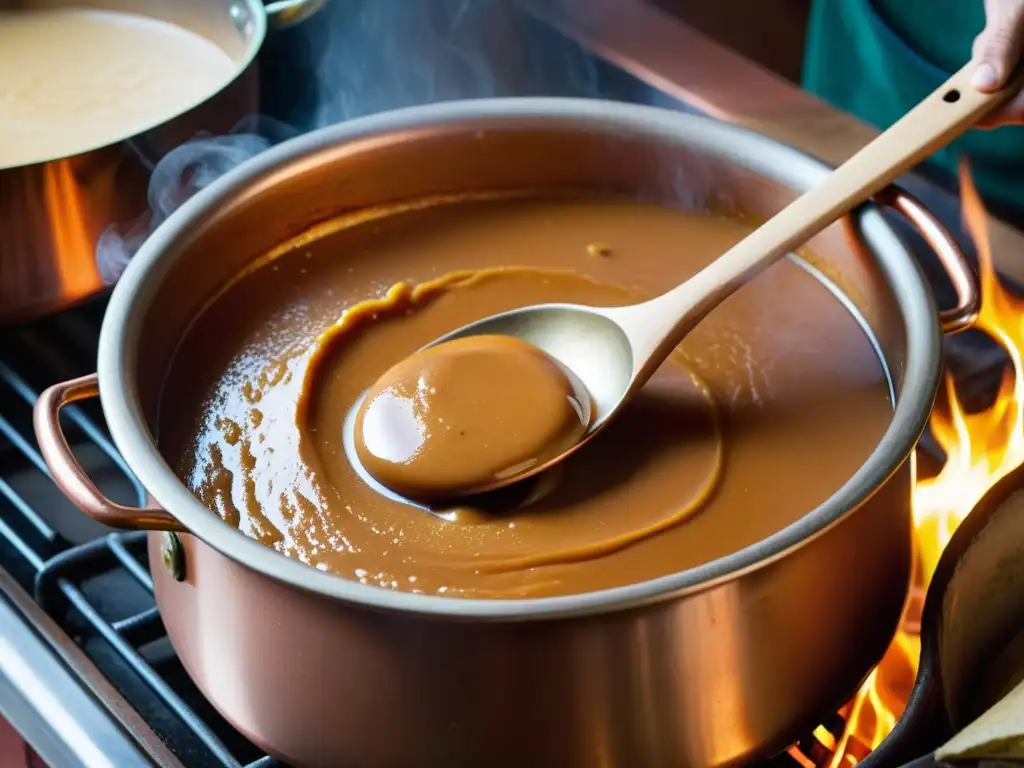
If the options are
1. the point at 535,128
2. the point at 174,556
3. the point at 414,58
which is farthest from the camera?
the point at 414,58

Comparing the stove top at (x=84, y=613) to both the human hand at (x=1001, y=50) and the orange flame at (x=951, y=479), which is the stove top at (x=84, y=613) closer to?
the orange flame at (x=951, y=479)

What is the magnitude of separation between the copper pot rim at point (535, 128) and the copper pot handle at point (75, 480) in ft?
0.06

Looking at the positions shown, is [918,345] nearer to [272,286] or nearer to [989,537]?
[989,537]

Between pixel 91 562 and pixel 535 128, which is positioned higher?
pixel 535 128

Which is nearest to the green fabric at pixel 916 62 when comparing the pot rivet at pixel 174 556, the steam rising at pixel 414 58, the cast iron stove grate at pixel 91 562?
the steam rising at pixel 414 58

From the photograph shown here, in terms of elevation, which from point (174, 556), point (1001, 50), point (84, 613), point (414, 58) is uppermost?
point (1001, 50)

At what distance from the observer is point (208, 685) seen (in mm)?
792

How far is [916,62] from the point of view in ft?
4.82

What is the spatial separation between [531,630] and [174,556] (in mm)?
255

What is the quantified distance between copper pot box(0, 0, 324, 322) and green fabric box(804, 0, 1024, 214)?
795 millimetres

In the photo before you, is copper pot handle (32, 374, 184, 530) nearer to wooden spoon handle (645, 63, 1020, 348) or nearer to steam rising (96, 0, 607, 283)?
wooden spoon handle (645, 63, 1020, 348)

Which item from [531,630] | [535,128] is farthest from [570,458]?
[535,128]

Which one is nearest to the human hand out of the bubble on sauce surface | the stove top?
the stove top

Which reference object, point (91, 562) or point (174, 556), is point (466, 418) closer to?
point (174, 556)
